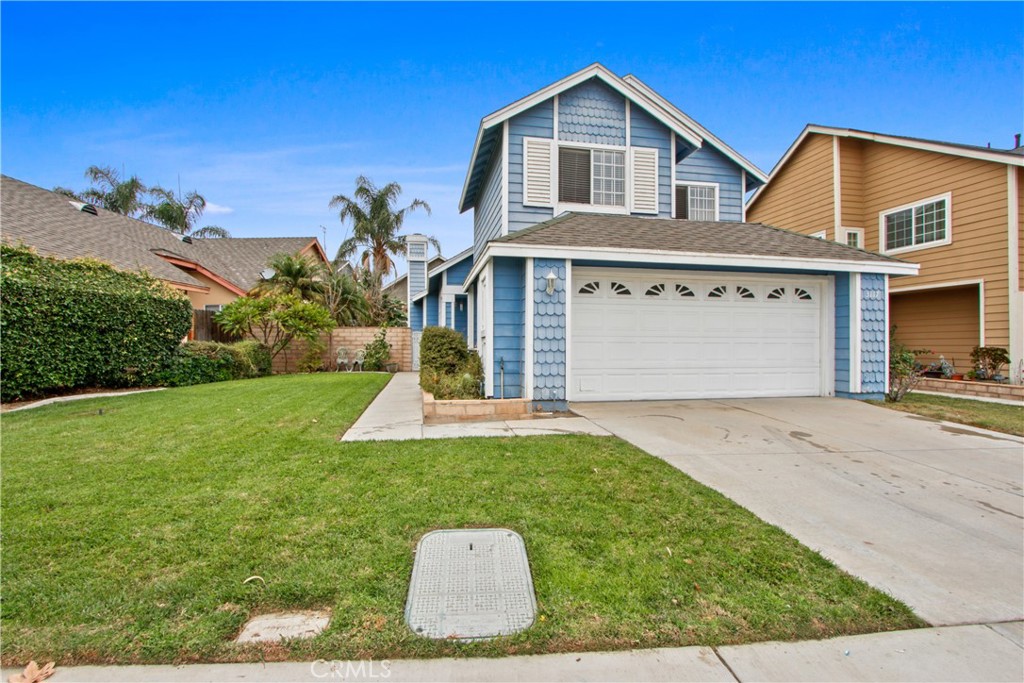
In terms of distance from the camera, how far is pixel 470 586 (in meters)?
2.50

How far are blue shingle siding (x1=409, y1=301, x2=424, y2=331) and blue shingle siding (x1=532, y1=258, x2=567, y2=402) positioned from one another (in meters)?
11.7

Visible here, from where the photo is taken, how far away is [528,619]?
2.25 metres

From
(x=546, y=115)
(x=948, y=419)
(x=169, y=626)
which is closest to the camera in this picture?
Result: (x=169, y=626)

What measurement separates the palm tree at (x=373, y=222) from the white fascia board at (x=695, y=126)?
695 inches

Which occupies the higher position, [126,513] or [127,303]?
[127,303]

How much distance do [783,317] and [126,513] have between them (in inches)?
393

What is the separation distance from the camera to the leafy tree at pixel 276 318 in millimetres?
14266

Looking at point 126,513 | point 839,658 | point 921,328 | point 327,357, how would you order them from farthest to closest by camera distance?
1. point 327,357
2. point 921,328
3. point 126,513
4. point 839,658

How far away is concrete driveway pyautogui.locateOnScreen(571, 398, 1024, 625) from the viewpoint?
268cm

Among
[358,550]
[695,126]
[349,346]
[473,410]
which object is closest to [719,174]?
[695,126]

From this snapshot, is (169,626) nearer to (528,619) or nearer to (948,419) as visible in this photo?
(528,619)

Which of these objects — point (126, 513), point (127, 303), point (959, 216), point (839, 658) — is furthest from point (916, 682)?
point (959, 216)

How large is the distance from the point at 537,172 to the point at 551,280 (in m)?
3.39

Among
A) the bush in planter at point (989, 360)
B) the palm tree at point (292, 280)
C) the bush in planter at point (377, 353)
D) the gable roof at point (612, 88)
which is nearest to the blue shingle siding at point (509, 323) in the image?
the gable roof at point (612, 88)
